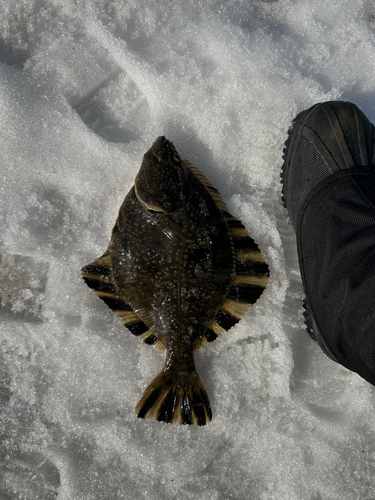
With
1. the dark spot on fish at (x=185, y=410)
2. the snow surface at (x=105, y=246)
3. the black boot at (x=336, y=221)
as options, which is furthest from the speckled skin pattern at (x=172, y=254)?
the black boot at (x=336, y=221)

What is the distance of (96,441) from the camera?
2.45 m

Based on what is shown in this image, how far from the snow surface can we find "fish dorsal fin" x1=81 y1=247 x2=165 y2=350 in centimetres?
14

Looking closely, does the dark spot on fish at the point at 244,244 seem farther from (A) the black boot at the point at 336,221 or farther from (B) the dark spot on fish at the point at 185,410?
(B) the dark spot on fish at the point at 185,410

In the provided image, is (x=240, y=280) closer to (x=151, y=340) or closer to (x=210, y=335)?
(x=210, y=335)

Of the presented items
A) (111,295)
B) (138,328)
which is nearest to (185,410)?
(138,328)

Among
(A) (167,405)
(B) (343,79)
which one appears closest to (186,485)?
(A) (167,405)

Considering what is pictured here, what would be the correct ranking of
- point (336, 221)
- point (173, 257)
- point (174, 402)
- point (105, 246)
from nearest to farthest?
point (336, 221) → point (173, 257) → point (174, 402) → point (105, 246)

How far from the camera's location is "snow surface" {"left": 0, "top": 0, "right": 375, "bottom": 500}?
246 centimetres

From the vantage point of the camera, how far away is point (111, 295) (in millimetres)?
2385

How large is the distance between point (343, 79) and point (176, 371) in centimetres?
221

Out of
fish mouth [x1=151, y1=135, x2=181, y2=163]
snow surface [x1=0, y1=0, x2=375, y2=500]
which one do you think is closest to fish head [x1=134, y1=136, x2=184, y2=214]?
fish mouth [x1=151, y1=135, x2=181, y2=163]

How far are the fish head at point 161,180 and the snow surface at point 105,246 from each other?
362 mm

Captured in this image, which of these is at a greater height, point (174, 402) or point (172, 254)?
point (172, 254)

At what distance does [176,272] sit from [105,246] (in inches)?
21.5
